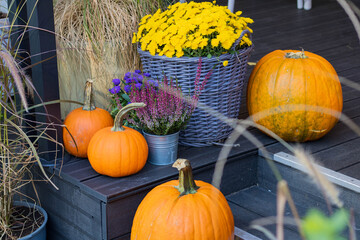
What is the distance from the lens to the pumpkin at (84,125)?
1.77m

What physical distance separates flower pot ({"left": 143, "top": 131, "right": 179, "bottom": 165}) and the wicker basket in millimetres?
176

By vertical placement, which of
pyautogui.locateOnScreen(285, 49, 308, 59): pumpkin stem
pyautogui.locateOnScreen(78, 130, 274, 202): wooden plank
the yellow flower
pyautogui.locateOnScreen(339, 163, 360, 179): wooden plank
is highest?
the yellow flower

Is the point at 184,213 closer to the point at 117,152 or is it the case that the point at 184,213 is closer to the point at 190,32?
the point at 117,152

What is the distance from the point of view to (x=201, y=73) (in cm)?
179

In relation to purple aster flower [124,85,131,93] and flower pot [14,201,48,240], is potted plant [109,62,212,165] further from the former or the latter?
flower pot [14,201,48,240]

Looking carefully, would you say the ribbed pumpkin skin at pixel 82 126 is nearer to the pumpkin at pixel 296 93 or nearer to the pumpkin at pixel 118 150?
the pumpkin at pixel 118 150

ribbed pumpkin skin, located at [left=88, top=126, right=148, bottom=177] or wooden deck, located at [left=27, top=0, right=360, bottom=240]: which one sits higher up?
ribbed pumpkin skin, located at [left=88, top=126, right=148, bottom=177]

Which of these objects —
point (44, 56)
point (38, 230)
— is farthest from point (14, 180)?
point (44, 56)

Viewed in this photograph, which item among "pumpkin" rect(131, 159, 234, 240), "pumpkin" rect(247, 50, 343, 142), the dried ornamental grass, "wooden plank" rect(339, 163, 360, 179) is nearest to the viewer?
"pumpkin" rect(131, 159, 234, 240)

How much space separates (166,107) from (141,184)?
0.29 metres

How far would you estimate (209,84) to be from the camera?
5.98 feet

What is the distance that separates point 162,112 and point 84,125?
12.0 inches

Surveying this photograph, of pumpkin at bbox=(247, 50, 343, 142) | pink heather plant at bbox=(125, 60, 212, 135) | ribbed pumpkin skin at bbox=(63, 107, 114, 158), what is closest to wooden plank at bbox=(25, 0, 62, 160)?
ribbed pumpkin skin at bbox=(63, 107, 114, 158)

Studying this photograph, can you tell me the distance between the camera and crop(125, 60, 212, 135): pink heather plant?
5.58 ft
